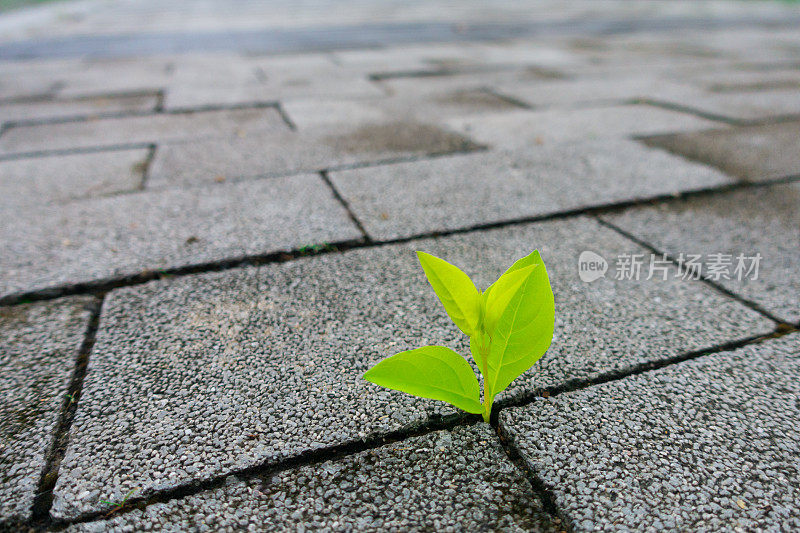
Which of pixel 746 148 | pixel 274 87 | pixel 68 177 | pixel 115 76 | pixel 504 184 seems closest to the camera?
pixel 504 184

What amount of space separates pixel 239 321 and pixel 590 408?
39.3 inches

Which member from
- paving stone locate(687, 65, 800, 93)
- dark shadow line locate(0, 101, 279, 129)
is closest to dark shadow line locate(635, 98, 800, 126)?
paving stone locate(687, 65, 800, 93)

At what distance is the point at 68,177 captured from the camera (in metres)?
2.65

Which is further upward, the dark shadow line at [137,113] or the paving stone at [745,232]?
the dark shadow line at [137,113]

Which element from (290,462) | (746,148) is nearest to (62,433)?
(290,462)

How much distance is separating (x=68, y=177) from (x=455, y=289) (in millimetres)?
2541

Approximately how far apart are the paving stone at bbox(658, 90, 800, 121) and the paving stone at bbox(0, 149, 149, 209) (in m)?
3.85

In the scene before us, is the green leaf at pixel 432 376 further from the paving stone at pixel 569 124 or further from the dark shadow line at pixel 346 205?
the paving stone at pixel 569 124

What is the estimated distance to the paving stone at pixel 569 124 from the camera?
319cm

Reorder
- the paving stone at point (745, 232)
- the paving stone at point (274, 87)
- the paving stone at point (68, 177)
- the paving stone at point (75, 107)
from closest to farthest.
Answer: the paving stone at point (745, 232) → the paving stone at point (68, 177) → the paving stone at point (75, 107) → the paving stone at point (274, 87)

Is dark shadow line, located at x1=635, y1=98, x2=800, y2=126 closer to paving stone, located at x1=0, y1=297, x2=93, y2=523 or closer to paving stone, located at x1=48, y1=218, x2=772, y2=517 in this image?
paving stone, located at x1=48, y1=218, x2=772, y2=517

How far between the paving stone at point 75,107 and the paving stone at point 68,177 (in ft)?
3.55

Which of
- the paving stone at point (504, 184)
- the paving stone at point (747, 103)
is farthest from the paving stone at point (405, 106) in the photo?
the paving stone at point (747, 103)

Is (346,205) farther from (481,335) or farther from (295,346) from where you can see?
(481,335)
